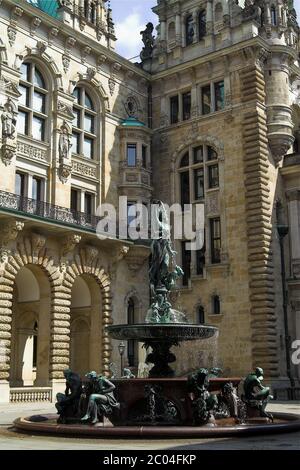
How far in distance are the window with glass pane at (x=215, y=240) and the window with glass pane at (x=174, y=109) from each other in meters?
8.38

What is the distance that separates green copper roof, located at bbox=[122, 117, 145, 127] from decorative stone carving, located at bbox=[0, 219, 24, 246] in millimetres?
13696

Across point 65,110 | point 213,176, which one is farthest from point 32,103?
point 213,176

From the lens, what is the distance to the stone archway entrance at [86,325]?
1528 inches

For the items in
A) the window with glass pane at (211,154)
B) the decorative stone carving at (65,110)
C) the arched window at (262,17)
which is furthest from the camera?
the arched window at (262,17)

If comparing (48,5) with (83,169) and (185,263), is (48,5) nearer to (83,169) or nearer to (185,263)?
(83,169)

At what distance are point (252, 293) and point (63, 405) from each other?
21423 mm

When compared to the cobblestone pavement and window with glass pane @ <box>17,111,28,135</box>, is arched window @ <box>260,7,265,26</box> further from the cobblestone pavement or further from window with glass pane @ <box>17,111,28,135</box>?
the cobblestone pavement

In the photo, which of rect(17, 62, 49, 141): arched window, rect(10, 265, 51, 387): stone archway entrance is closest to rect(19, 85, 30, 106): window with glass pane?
rect(17, 62, 49, 141): arched window

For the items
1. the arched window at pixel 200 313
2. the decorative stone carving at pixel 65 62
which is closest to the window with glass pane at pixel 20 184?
the decorative stone carving at pixel 65 62

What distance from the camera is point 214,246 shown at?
41.0 m

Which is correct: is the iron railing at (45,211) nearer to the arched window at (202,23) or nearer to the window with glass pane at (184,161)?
the window with glass pane at (184,161)

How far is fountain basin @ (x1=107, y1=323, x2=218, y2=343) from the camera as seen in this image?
19.1 meters
